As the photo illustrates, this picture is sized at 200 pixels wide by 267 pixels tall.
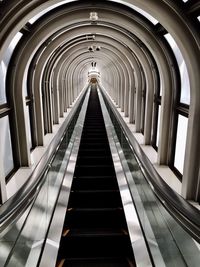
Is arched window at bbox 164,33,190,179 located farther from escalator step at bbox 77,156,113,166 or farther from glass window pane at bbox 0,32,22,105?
glass window pane at bbox 0,32,22,105

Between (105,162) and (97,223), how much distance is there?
3.10m

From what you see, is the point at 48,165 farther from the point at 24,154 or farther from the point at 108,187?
the point at 24,154

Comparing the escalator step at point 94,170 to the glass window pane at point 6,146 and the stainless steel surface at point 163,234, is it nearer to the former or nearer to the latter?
the glass window pane at point 6,146

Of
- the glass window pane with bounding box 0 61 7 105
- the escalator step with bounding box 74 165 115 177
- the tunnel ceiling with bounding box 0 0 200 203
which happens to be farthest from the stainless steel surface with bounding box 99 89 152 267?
the glass window pane with bounding box 0 61 7 105

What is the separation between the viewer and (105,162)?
26.2 ft

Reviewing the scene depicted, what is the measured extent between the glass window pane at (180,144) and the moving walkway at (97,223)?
1.63 meters

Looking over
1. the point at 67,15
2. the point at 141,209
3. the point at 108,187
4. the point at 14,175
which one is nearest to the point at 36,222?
the point at 141,209

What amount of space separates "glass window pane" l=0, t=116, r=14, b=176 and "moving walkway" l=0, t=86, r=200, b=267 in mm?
1583

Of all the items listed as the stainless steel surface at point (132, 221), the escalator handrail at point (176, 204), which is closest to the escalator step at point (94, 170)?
the stainless steel surface at point (132, 221)

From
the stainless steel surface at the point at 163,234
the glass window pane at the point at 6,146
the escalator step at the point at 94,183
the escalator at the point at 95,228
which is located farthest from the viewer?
the glass window pane at the point at 6,146

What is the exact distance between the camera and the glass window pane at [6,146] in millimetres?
7070

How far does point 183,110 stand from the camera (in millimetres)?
6758

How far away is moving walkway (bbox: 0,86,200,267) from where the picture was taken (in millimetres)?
3002

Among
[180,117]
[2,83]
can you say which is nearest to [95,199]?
[180,117]
